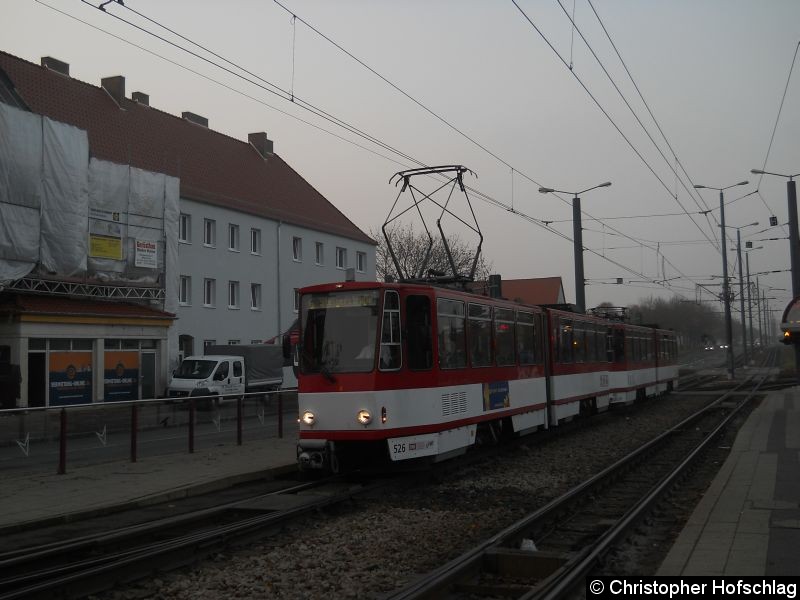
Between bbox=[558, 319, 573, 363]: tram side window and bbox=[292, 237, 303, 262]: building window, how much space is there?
25.5 meters

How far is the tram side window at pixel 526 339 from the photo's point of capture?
16.4m

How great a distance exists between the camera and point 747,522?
322 inches

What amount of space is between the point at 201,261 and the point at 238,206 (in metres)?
3.79

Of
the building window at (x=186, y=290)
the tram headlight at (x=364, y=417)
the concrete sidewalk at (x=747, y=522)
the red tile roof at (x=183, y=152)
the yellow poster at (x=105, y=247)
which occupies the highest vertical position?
the red tile roof at (x=183, y=152)

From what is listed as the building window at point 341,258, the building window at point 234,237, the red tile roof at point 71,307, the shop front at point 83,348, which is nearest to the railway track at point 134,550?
the shop front at point 83,348

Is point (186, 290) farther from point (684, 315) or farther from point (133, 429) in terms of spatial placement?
point (684, 315)

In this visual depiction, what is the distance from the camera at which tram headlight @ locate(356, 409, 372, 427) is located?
37.6ft

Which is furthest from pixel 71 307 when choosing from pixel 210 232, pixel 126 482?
pixel 126 482

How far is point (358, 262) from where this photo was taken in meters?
50.3

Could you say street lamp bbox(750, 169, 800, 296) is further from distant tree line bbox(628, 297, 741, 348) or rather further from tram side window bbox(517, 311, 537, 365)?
distant tree line bbox(628, 297, 741, 348)

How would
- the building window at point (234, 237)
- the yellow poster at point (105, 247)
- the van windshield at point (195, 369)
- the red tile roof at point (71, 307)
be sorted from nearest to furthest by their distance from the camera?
1. the red tile roof at point (71, 307)
2. the van windshield at point (195, 369)
3. the yellow poster at point (105, 247)
4. the building window at point (234, 237)

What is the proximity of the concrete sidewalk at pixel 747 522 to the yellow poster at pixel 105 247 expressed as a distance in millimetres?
22735

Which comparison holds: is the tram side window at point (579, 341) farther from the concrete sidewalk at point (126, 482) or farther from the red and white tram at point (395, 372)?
the concrete sidewalk at point (126, 482)

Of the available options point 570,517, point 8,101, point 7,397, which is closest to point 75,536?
point 570,517
